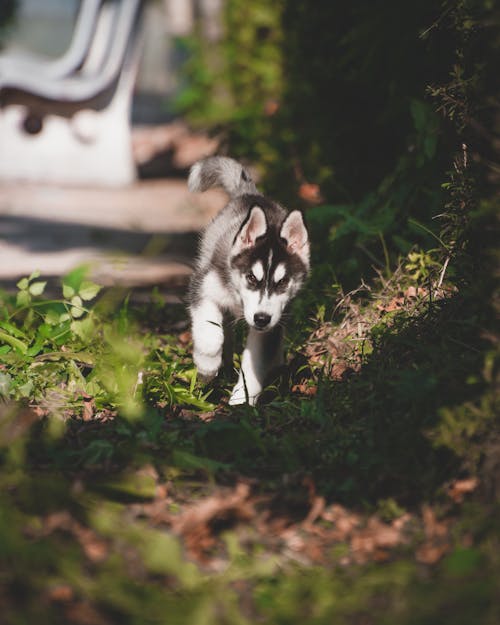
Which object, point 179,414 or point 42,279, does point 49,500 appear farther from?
point 42,279

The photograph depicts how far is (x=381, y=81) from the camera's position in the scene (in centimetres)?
600

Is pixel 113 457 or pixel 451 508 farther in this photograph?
pixel 113 457

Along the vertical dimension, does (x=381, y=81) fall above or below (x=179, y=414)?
above

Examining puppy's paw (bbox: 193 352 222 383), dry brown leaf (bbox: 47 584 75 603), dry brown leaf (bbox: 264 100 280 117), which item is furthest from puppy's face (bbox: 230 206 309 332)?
dry brown leaf (bbox: 264 100 280 117)

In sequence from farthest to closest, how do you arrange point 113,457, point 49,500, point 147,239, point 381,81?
point 147,239
point 381,81
point 113,457
point 49,500

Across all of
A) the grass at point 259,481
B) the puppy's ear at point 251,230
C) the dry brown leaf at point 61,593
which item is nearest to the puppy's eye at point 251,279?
the puppy's ear at point 251,230

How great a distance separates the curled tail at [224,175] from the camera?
4.93 meters

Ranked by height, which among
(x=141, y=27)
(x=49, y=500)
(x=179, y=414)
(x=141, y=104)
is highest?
(x=141, y=27)

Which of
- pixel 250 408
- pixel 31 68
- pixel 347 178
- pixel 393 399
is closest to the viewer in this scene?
pixel 393 399

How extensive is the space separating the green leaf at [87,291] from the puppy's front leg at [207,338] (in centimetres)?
55

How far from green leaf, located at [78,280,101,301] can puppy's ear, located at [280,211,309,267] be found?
40.7 inches

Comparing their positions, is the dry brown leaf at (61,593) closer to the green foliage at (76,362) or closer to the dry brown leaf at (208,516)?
the dry brown leaf at (208,516)

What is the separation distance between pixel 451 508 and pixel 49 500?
49.3 inches

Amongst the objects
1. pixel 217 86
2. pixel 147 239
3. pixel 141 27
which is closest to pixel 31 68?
pixel 141 27
